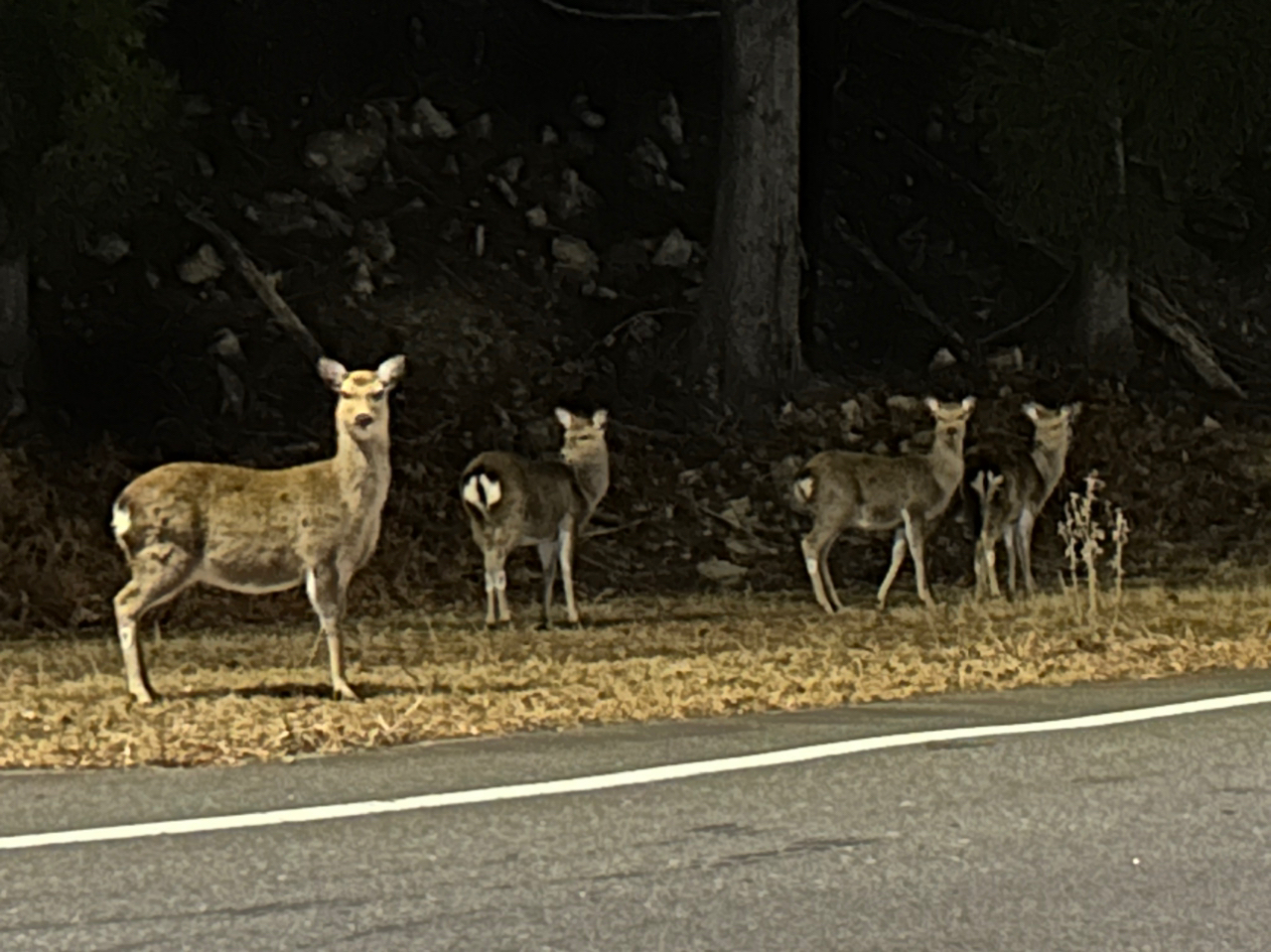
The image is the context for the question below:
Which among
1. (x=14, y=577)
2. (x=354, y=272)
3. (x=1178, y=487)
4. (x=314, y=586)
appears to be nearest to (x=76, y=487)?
(x=14, y=577)

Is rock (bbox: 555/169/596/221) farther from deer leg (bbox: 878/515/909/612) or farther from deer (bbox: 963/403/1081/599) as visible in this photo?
deer leg (bbox: 878/515/909/612)

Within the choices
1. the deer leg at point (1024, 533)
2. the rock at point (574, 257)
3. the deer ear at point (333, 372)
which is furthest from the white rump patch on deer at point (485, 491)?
the rock at point (574, 257)

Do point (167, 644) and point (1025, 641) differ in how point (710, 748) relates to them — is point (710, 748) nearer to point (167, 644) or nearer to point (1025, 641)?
point (1025, 641)

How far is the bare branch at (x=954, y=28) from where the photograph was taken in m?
28.3

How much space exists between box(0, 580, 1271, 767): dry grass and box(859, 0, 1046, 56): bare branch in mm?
10392

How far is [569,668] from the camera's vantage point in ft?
47.6

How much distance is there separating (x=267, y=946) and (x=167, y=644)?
9739mm

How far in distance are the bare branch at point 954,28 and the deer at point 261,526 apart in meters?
16.4

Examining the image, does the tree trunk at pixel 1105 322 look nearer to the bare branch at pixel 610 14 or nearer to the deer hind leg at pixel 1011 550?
the bare branch at pixel 610 14

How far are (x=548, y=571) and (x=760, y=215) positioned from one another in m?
9.09

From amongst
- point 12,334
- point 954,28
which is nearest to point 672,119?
point 954,28

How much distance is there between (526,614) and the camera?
738 inches

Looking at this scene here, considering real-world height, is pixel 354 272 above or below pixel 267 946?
above

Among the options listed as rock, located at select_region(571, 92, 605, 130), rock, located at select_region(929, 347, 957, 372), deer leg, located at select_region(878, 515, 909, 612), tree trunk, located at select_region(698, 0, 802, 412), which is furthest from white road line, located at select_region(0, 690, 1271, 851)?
rock, located at select_region(571, 92, 605, 130)
